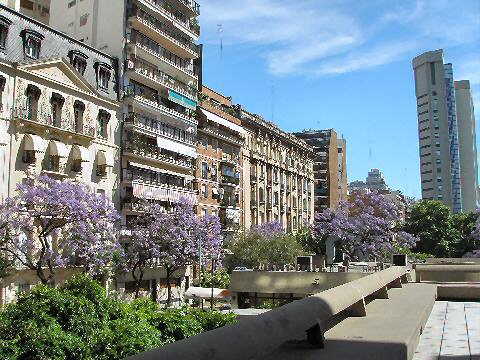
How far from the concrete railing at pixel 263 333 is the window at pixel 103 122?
37746 mm

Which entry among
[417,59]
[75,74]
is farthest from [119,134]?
[417,59]

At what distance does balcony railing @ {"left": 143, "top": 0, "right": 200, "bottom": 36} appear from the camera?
170 feet

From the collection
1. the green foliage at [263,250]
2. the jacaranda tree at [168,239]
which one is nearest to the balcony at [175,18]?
the jacaranda tree at [168,239]

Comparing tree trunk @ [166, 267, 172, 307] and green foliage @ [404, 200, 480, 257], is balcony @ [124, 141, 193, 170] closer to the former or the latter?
tree trunk @ [166, 267, 172, 307]

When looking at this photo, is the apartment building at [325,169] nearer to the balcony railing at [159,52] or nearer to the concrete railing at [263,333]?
the balcony railing at [159,52]

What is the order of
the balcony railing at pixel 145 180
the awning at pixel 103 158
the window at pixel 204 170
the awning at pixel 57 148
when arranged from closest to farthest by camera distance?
the awning at pixel 57 148, the awning at pixel 103 158, the balcony railing at pixel 145 180, the window at pixel 204 170

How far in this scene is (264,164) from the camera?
7556cm

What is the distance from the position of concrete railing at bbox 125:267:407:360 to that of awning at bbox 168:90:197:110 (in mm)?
45048

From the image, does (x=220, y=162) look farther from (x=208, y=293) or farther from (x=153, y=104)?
(x=208, y=293)

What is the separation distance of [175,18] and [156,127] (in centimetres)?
1090

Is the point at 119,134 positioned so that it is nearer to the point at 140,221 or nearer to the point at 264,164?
the point at 140,221

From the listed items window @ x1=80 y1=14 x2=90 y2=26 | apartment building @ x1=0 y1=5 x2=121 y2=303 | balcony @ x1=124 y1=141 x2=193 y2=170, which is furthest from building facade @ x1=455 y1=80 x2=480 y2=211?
apartment building @ x1=0 y1=5 x2=121 y2=303

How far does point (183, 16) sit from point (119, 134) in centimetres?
1626

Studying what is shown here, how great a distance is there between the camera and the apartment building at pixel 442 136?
6954 inches
